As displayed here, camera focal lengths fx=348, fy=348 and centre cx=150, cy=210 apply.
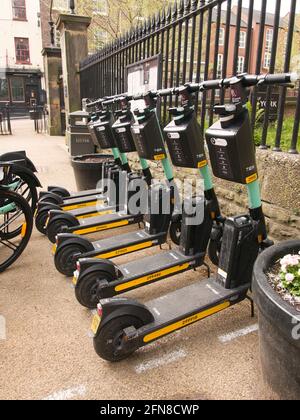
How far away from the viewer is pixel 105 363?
1986 millimetres

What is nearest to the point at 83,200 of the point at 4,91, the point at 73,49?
the point at 73,49

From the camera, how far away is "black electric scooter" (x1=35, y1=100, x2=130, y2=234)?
12.6 ft

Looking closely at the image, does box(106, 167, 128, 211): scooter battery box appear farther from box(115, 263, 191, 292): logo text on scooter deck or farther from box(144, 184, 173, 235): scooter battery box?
box(115, 263, 191, 292): logo text on scooter deck

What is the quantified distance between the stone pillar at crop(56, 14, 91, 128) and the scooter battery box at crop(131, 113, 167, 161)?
6.16 m

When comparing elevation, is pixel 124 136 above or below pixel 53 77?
below

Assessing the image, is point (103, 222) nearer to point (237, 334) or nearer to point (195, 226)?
point (195, 226)

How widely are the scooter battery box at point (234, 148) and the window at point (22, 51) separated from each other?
3160cm

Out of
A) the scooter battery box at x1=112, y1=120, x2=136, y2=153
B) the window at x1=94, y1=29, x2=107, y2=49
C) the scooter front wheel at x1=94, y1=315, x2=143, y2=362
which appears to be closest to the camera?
the scooter front wheel at x1=94, y1=315, x2=143, y2=362

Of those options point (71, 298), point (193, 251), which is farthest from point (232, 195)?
point (71, 298)

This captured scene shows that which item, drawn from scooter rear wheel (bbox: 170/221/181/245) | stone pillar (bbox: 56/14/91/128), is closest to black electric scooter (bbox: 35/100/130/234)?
scooter rear wheel (bbox: 170/221/181/245)

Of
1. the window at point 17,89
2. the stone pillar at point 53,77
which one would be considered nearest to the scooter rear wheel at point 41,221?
the stone pillar at point 53,77

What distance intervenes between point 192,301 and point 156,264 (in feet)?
1.93

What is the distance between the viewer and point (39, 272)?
307 cm

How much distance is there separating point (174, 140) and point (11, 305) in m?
1.70
